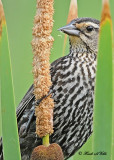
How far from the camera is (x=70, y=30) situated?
1746 mm

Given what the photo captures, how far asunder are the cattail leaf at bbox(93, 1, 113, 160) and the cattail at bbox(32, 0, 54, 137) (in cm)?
15

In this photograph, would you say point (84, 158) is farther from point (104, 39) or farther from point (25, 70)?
point (104, 39)

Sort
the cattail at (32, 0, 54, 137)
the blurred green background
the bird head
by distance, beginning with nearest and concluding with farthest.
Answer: the cattail at (32, 0, 54, 137) → the bird head → the blurred green background

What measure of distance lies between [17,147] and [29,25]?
120 cm

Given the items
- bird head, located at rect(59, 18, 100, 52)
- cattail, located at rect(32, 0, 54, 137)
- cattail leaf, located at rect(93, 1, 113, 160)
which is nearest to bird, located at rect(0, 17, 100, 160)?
bird head, located at rect(59, 18, 100, 52)

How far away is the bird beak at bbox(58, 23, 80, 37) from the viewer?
1.69m

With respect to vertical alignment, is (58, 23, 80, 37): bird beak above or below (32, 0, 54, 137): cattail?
above

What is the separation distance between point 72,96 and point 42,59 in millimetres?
845

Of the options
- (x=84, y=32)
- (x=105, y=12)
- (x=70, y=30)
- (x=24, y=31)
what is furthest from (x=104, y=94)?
(x=24, y=31)

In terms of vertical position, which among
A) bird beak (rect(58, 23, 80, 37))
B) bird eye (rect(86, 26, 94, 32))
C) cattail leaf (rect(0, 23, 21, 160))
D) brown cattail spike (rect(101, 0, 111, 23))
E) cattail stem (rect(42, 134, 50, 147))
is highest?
bird eye (rect(86, 26, 94, 32))

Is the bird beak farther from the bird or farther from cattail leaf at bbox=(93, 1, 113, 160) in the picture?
cattail leaf at bbox=(93, 1, 113, 160)

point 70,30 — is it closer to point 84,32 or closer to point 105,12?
point 84,32

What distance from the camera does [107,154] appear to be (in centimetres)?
93

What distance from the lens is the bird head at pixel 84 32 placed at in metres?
1.81
